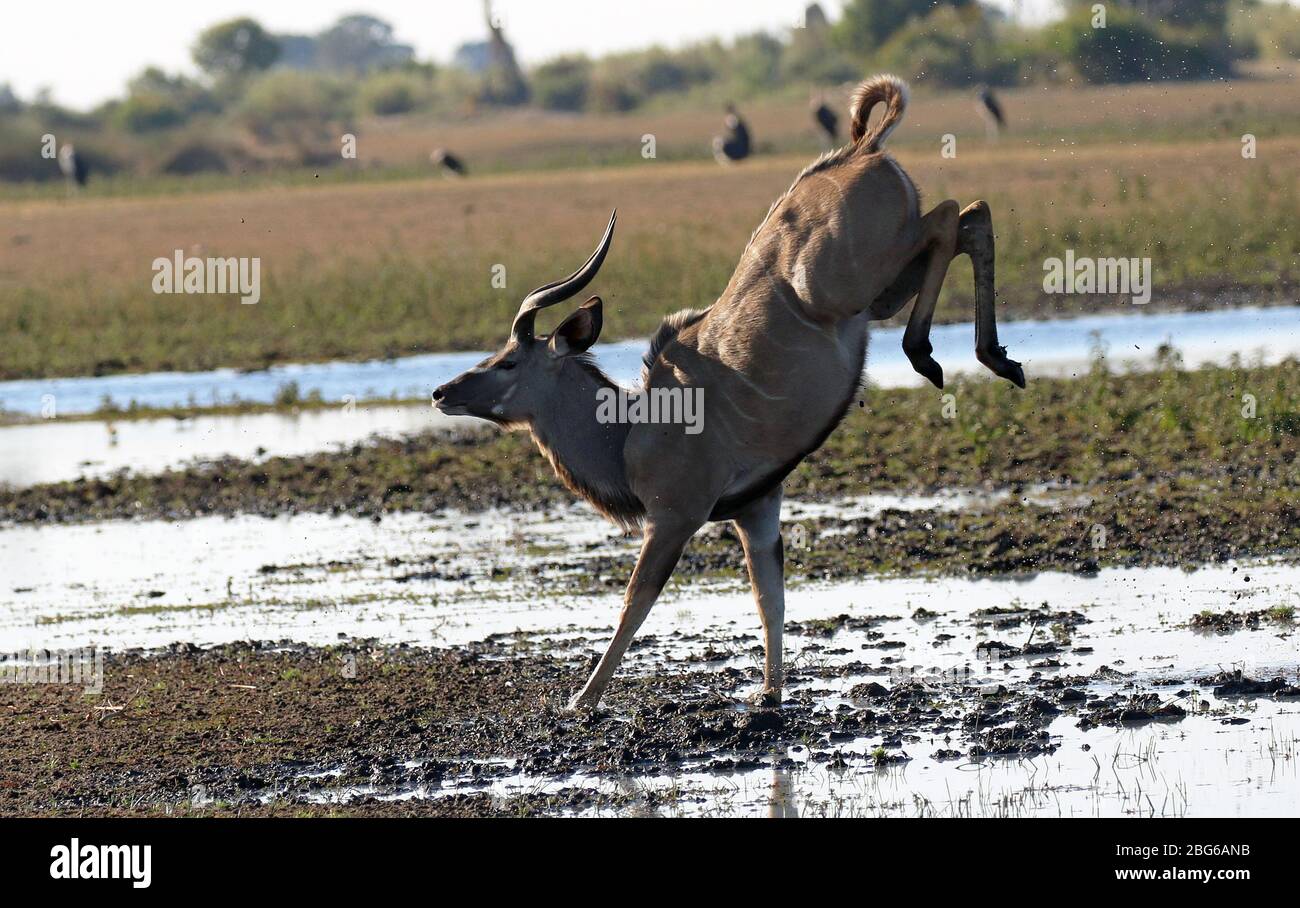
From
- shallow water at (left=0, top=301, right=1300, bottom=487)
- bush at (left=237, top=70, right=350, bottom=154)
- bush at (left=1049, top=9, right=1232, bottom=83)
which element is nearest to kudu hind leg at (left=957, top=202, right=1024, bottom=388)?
shallow water at (left=0, top=301, right=1300, bottom=487)

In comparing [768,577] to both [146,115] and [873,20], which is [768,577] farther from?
[146,115]

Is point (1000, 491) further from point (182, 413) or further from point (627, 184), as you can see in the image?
point (627, 184)

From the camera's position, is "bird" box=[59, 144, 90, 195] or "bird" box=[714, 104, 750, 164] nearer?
"bird" box=[714, 104, 750, 164]

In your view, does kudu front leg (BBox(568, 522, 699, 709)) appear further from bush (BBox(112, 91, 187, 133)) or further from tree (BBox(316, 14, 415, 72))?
tree (BBox(316, 14, 415, 72))

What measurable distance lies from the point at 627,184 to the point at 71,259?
9.85 meters

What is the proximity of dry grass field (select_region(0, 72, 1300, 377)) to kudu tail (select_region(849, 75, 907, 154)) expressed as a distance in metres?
11.7

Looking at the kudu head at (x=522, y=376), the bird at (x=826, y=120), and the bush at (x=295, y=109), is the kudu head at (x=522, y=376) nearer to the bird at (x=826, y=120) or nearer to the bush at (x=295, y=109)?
the bird at (x=826, y=120)

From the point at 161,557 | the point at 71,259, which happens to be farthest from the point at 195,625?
the point at 71,259

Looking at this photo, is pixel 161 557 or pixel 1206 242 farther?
pixel 1206 242

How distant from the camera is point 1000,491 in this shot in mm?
11898

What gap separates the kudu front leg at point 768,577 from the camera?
7.61 metres

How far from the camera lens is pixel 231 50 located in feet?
303

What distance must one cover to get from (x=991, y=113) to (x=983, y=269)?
30756 millimetres

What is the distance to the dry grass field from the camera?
22.1 meters
